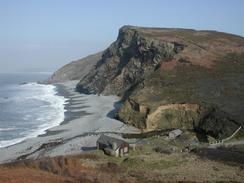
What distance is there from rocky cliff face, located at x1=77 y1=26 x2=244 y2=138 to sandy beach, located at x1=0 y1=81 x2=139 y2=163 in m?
3.74

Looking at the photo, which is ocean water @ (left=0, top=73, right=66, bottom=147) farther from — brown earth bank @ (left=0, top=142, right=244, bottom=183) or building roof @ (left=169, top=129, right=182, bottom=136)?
brown earth bank @ (left=0, top=142, right=244, bottom=183)

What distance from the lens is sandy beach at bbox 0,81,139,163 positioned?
52.8 meters

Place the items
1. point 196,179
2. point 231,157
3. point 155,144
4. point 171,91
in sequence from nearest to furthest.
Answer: point 196,179
point 231,157
point 155,144
point 171,91

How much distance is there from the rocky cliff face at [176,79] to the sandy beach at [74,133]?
3.74m

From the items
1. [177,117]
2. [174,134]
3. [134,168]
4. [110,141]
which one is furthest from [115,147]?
[177,117]

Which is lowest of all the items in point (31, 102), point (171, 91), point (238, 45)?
point (31, 102)

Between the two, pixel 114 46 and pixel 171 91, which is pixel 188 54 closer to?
pixel 171 91

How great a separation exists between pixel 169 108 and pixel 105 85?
46607 millimetres

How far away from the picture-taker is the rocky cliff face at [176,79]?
65062 millimetres

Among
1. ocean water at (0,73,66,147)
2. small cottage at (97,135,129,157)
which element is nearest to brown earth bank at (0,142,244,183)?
small cottage at (97,135,129,157)

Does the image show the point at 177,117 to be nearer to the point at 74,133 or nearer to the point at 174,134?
the point at 174,134

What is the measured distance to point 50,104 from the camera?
99.4 meters

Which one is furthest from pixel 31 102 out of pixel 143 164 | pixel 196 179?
pixel 196 179

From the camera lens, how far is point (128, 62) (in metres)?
110
